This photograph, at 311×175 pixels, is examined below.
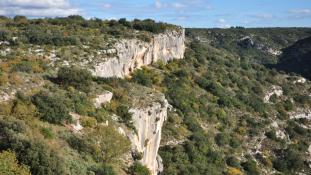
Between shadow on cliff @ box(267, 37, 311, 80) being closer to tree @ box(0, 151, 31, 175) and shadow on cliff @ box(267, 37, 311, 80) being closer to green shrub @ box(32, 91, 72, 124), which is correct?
green shrub @ box(32, 91, 72, 124)

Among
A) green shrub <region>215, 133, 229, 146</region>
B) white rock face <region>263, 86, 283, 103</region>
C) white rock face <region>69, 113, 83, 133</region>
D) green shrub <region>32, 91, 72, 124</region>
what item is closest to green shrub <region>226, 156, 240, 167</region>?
green shrub <region>215, 133, 229, 146</region>

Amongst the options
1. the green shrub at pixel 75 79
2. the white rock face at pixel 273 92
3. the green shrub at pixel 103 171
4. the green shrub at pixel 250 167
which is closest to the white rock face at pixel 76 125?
the green shrub at pixel 75 79

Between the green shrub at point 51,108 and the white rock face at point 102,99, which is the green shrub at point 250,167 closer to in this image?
the white rock face at point 102,99

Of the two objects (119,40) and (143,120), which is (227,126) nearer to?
(119,40)

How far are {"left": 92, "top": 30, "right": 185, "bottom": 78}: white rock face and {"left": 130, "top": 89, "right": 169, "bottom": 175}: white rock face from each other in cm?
832

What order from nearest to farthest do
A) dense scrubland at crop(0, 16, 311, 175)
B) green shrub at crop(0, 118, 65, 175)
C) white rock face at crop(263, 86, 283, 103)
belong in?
green shrub at crop(0, 118, 65, 175)
dense scrubland at crop(0, 16, 311, 175)
white rock face at crop(263, 86, 283, 103)

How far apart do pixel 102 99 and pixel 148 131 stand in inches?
171

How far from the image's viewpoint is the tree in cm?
2069

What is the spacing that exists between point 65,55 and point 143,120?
13.5 meters

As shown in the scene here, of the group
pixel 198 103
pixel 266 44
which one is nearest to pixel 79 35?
pixel 198 103

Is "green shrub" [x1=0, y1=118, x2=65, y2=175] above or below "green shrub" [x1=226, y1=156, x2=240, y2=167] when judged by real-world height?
above

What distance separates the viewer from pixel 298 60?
14438cm

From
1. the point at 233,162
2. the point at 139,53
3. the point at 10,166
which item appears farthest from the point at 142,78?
the point at 10,166

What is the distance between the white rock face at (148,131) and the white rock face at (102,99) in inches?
79.8
